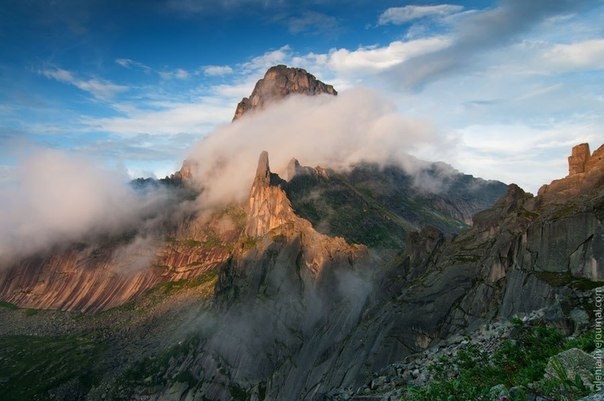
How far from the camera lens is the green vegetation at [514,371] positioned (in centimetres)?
1687

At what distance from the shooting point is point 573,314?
1366 inches

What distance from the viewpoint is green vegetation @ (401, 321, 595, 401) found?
16873 mm

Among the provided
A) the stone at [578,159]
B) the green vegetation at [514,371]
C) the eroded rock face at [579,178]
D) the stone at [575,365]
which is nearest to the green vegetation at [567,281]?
the green vegetation at [514,371]

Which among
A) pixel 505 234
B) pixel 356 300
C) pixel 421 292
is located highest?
pixel 505 234

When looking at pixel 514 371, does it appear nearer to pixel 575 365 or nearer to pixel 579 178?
pixel 575 365

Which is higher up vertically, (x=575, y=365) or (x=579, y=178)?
(x=579, y=178)

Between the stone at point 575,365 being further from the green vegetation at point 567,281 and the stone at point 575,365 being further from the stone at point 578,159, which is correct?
the stone at point 578,159

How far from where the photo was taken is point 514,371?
26.4 m

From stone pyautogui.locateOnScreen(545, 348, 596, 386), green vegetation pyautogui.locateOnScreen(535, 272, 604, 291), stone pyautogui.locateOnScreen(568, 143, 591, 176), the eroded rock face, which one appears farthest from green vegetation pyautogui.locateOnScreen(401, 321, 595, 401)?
stone pyautogui.locateOnScreen(568, 143, 591, 176)

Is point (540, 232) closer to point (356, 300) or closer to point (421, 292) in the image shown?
point (421, 292)

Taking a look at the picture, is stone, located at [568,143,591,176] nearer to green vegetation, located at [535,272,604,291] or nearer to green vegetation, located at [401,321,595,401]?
green vegetation, located at [535,272,604,291]

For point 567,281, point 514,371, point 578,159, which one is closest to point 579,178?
point 578,159

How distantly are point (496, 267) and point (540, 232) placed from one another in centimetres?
1556

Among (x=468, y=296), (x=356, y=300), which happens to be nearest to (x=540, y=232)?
(x=468, y=296)
